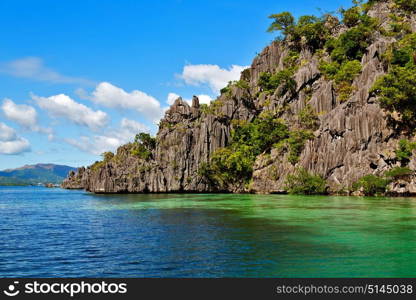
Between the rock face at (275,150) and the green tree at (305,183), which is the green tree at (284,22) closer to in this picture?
the rock face at (275,150)

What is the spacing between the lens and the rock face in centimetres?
7269

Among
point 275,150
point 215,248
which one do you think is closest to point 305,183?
point 275,150

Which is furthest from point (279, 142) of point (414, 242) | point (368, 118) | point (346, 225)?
point (414, 242)

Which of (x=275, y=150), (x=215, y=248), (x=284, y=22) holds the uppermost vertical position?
(x=284, y=22)

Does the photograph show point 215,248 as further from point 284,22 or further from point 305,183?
point 284,22

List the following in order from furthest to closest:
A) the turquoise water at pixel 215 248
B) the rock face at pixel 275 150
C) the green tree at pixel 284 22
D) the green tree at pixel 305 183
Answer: the green tree at pixel 284 22
the green tree at pixel 305 183
the rock face at pixel 275 150
the turquoise water at pixel 215 248

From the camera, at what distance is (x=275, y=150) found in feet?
282

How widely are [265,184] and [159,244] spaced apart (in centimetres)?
6383

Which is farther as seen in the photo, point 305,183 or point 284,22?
point 284,22

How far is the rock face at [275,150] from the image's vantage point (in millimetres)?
72688

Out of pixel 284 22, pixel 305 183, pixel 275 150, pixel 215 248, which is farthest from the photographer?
pixel 284 22

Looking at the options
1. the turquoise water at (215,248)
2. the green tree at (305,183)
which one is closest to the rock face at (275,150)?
the green tree at (305,183)

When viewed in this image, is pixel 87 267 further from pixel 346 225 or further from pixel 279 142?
pixel 279 142

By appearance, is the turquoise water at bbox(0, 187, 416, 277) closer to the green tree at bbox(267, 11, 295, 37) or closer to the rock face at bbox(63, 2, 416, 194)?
the rock face at bbox(63, 2, 416, 194)
